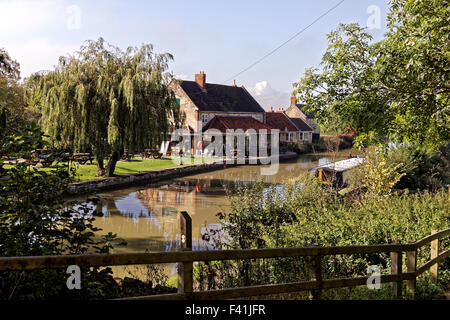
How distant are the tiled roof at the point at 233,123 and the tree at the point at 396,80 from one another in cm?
3097

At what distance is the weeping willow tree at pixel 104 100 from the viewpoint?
71.0ft

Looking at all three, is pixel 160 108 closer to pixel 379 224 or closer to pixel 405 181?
pixel 405 181

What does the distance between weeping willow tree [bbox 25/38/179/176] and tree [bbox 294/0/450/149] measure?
549 inches

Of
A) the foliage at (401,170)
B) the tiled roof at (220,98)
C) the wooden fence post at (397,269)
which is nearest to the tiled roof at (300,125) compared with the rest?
the tiled roof at (220,98)

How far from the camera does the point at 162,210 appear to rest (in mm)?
16656

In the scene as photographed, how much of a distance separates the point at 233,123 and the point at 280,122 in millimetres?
15023

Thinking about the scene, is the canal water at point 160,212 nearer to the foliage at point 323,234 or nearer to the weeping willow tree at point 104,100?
the foliage at point 323,234

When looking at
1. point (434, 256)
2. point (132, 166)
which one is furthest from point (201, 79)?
point (434, 256)

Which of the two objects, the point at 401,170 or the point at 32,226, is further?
the point at 401,170

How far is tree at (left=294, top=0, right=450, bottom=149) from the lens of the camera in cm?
748

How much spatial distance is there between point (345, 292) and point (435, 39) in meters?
5.43

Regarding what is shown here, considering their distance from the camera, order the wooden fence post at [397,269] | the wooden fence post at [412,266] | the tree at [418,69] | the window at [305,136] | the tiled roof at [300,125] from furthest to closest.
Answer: the window at [305,136] < the tiled roof at [300,125] < the tree at [418,69] < the wooden fence post at [412,266] < the wooden fence post at [397,269]

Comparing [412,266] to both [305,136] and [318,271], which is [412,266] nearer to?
[318,271]

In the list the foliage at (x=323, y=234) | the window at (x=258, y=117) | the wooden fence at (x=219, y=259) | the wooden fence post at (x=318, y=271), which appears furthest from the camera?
the window at (x=258, y=117)
